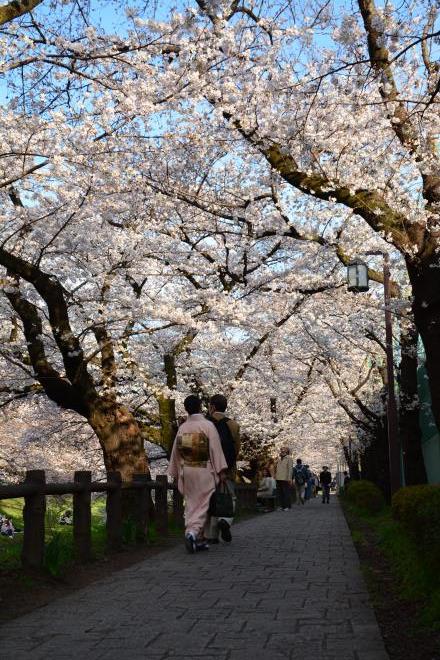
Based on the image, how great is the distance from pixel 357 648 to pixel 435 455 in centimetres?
1757

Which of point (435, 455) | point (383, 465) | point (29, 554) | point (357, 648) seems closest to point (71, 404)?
point (29, 554)

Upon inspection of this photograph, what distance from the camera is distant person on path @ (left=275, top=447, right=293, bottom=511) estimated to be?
2302 cm

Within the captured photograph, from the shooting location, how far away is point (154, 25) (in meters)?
8.78

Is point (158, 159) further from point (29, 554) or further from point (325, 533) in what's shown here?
point (29, 554)

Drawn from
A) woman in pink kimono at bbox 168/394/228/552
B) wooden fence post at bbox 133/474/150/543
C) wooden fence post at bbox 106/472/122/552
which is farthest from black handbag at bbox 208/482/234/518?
wooden fence post at bbox 133/474/150/543

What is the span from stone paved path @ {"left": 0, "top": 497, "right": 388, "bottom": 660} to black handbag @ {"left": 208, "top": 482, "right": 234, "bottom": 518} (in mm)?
1168

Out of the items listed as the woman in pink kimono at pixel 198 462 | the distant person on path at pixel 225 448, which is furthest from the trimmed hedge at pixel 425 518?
the distant person on path at pixel 225 448

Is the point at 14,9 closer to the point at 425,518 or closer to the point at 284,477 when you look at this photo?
the point at 425,518

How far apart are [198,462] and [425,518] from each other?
405cm

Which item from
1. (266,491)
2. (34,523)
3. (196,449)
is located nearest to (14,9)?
(34,523)

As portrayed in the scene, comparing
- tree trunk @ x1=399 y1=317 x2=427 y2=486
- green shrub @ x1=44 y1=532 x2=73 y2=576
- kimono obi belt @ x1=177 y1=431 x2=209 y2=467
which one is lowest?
green shrub @ x1=44 y1=532 x2=73 y2=576

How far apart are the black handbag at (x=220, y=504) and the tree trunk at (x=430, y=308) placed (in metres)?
2.81

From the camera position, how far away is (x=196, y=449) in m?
9.02

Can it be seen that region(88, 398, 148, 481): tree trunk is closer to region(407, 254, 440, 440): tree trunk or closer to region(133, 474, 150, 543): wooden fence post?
region(133, 474, 150, 543): wooden fence post
